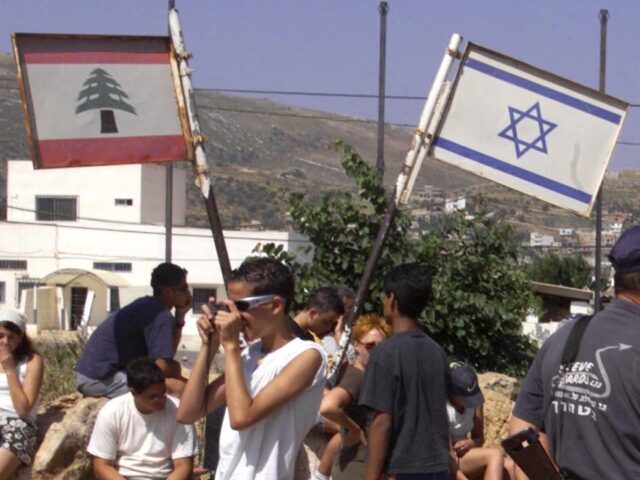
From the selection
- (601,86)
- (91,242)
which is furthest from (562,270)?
(601,86)

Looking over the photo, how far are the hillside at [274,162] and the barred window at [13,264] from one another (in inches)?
233

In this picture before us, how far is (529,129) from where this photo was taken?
5398 millimetres

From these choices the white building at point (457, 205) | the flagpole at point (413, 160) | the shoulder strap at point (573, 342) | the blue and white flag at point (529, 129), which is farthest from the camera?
the white building at point (457, 205)

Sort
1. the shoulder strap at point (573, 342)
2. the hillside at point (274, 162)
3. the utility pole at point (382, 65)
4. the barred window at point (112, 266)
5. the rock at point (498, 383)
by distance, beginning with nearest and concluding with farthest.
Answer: the shoulder strap at point (573, 342) → the rock at point (498, 383) → the utility pole at point (382, 65) → the barred window at point (112, 266) → the hillside at point (274, 162)

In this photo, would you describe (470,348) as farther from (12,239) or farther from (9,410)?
(12,239)

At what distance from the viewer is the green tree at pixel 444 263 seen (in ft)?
29.1

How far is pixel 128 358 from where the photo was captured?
20.0ft

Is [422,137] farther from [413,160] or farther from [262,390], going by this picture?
[262,390]

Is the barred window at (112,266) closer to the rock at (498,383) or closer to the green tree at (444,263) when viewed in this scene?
the green tree at (444,263)

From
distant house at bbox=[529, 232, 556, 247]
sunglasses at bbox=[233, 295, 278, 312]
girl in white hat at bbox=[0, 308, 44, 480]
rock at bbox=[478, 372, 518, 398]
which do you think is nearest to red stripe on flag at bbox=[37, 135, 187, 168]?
sunglasses at bbox=[233, 295, 278, 312]

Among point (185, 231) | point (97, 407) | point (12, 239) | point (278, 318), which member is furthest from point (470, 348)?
point (12, 239)

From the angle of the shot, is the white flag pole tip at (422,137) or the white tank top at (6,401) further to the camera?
the white tank top at (6,401)

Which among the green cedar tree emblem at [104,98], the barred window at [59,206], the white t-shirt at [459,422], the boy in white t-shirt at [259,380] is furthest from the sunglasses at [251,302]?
the barred window at [59,206]

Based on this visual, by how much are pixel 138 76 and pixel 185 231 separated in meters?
40.2
